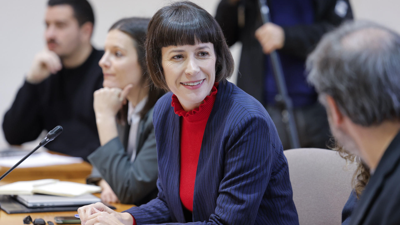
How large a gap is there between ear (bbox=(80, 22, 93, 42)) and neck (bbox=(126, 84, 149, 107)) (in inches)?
34.1

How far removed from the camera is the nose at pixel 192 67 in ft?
3.98

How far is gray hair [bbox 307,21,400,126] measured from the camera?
28.2 inches

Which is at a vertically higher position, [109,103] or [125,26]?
[125,26]

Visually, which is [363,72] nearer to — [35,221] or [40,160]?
[35,221]

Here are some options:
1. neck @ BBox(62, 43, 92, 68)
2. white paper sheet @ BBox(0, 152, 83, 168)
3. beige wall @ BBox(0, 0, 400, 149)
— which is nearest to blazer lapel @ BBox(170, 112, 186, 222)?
white paper sheet @ BBox(0, 152, 83, 168)

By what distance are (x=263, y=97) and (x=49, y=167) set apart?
1168 mm

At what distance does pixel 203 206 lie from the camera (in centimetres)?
119

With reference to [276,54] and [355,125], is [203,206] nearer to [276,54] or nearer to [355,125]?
[355,125]

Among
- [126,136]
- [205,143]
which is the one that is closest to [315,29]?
[126,136]

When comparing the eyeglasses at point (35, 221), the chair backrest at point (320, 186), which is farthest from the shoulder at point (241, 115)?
the eyeglasses at point (35, 221)

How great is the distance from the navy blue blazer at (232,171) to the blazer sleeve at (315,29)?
1.16m

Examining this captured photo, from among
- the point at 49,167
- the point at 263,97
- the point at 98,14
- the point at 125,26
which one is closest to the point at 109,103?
the point at 125,26

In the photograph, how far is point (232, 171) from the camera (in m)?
1.10

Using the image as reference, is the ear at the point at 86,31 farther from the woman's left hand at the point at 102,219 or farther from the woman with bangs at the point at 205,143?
the woman's left hand at the point at 102,219
